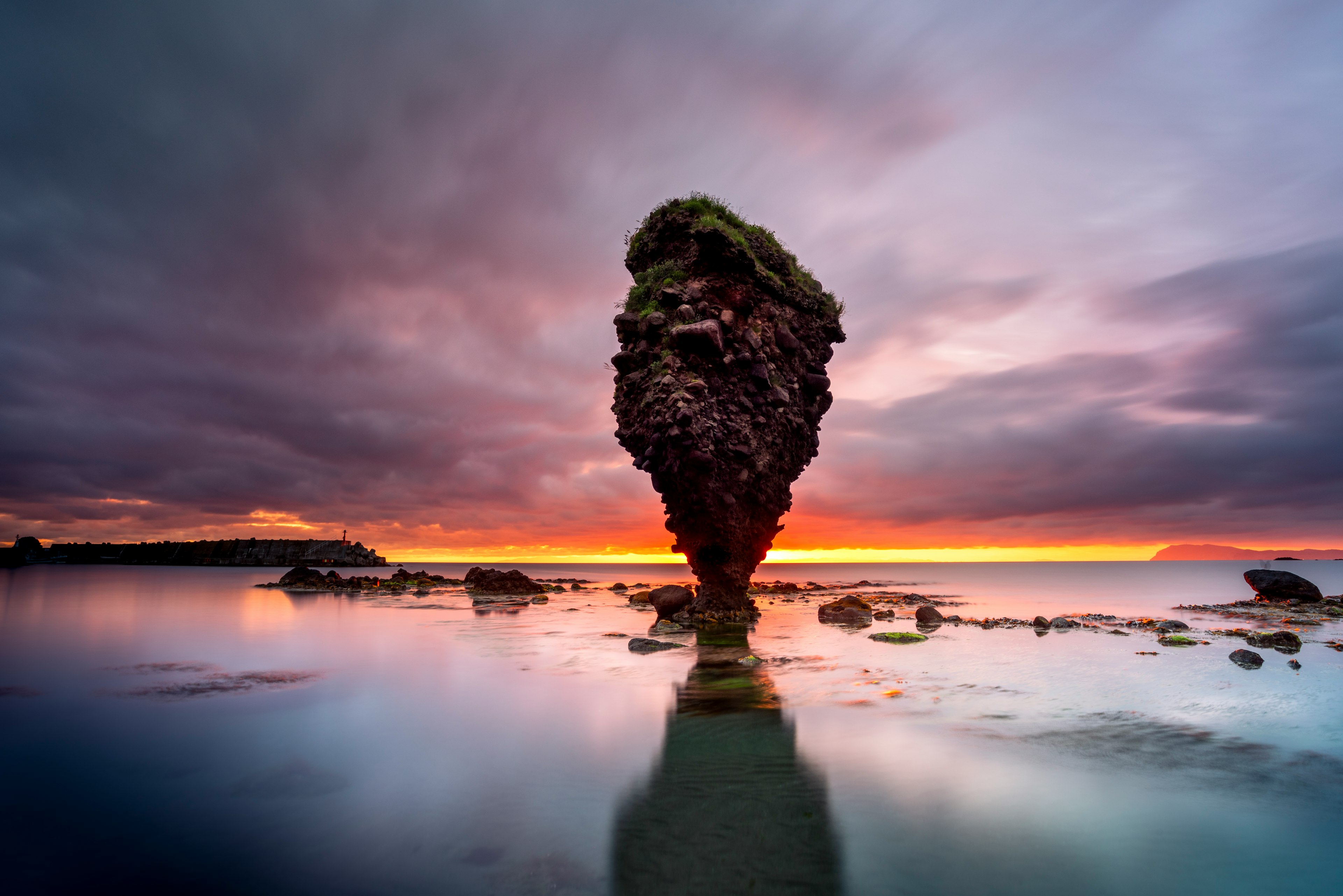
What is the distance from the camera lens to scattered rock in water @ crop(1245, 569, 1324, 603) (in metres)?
36.6

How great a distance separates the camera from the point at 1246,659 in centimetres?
1545

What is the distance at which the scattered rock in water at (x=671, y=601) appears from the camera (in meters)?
25.3

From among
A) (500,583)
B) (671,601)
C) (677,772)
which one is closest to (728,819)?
(677,772)

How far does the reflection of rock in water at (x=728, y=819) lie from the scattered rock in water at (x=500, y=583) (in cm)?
4613

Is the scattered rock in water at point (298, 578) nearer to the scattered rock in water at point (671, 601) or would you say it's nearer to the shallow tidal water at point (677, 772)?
the shallow tidal water at point (677, 772)

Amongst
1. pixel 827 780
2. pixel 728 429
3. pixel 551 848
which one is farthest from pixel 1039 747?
pixel 728 429

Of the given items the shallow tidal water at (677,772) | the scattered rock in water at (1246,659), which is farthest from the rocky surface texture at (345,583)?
the scattered rock in water at (1246,659)

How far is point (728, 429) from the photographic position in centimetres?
2161

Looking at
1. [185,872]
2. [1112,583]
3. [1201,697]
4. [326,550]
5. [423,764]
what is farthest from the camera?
[326,550]

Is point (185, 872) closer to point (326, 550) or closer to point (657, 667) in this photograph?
point (657, 667)

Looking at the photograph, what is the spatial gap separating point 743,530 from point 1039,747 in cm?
1535

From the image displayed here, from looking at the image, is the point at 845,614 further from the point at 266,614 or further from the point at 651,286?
the point at 266,614

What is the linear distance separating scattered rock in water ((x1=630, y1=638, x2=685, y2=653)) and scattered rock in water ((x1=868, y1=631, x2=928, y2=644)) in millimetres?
8038

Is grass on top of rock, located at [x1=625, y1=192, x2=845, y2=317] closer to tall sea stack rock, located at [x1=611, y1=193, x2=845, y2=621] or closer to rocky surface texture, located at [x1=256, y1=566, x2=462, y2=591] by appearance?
tall sea stack rock, located at [x1=611, y1=193, x2=845, y2=621]
